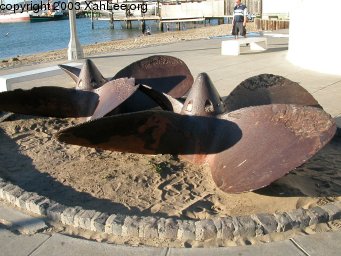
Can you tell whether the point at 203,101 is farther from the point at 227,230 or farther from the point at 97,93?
the point at 97,93

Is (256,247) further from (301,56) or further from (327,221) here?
(301,56)

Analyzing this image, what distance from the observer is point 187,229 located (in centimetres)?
332

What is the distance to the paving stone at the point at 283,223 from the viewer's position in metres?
3.34

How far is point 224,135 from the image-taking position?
418 cm

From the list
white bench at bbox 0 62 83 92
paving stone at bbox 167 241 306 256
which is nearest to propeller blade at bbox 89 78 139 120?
paving stone at bbox 167 241 306 256

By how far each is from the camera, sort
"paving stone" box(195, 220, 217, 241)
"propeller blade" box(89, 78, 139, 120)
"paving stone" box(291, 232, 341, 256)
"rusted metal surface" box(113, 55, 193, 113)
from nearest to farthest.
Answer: "paving stone" box(291, 232, 341, 256) < "paving stone" box(195, 220, 217, 241) < "propeller blade" box(89, 78, 139, 120) < "rusted metal surface" box(113, 55, 193, 113)

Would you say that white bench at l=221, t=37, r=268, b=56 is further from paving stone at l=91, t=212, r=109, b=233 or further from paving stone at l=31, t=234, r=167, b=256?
paving stone at l=31, t=234, r=167, b=256

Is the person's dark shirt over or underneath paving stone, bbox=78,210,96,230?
over

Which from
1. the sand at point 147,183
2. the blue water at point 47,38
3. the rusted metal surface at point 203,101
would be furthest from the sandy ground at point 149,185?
the blue water at point 47,38

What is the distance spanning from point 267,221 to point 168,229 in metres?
0.78

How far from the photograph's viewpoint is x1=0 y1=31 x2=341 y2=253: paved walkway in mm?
3141

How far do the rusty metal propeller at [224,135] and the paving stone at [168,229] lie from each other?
2.02ft

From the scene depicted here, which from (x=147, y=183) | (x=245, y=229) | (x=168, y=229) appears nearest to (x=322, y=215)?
(x=245, y=229)

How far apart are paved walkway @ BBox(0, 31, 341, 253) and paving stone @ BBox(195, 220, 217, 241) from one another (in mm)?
155
